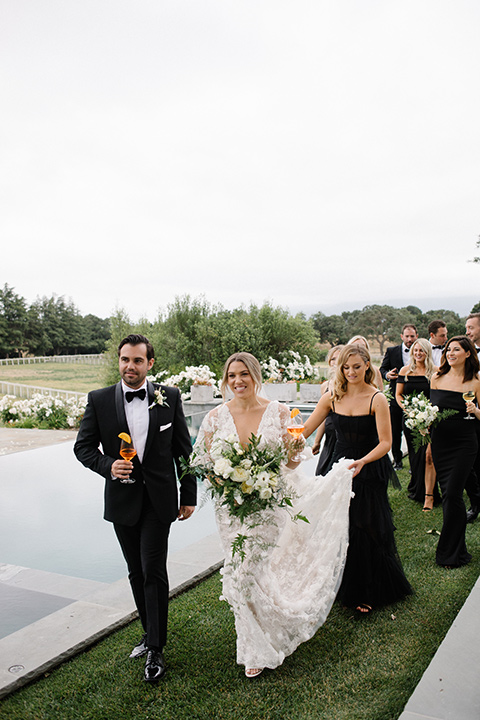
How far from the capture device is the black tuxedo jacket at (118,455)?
335cm

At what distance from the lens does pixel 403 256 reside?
4500 centimetres

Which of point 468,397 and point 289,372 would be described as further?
point 289,372

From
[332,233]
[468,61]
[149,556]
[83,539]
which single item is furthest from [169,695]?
[332,233]

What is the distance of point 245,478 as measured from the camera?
Result: 120 inches

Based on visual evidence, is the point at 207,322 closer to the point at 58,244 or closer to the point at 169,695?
the point at 169,695

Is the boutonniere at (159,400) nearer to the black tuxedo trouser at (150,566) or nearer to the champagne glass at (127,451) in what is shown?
the champagne glass at (127,451)

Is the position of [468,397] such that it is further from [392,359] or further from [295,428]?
[392,359]

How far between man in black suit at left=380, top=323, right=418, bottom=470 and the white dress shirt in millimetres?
5927

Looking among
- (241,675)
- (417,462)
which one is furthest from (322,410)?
(417,462)

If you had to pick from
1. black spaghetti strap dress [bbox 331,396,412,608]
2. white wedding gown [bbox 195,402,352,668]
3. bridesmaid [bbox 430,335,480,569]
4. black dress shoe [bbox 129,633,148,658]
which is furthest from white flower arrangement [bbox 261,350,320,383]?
black dress shoe [bbox 129,633,148,658]

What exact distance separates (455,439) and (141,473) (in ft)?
11.0

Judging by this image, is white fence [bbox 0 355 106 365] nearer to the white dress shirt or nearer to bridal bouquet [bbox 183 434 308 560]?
the white dress shirt

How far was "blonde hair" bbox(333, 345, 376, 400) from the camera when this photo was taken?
4.37 metres

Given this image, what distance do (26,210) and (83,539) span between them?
5551cm
